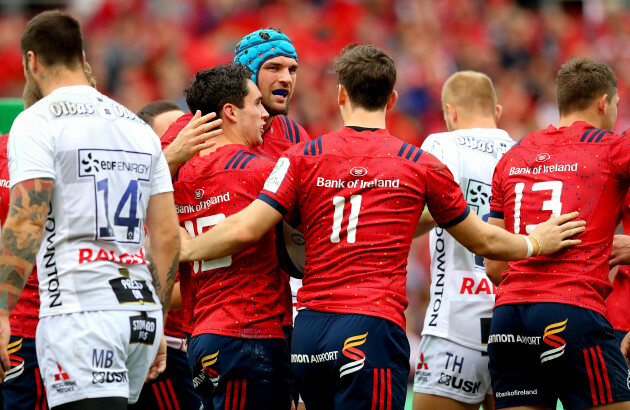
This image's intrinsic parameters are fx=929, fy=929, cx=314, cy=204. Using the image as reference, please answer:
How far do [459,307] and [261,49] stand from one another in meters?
2.26

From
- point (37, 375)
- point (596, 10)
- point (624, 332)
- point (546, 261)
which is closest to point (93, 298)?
point (37, 375)

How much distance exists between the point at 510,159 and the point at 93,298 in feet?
9.58

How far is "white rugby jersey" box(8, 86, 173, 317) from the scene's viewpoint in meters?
4.37

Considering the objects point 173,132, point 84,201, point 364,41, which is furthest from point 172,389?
point 364,41

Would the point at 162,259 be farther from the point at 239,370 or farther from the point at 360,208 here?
the point at 360,208

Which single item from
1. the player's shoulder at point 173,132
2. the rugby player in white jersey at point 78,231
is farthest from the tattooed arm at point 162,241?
the player's shoulder at point 173,132

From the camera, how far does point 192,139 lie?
17.9 feet

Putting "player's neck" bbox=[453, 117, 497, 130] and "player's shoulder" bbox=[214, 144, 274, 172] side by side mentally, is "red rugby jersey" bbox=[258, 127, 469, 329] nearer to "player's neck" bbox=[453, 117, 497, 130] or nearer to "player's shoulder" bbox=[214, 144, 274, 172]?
"player's shoulder" bbox=[214, 144, 274, 172]

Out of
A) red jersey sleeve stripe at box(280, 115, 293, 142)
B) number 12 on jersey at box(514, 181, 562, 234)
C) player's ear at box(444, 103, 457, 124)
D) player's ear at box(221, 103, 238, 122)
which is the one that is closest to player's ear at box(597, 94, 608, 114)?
number 12 on jersey at box(514, 181, 562, 234)

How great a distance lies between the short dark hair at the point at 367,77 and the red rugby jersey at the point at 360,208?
220 millimetres

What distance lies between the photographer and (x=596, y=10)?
755 inches

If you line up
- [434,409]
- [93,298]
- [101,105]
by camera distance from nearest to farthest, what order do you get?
[93,298]
[101,105]
[434,409]

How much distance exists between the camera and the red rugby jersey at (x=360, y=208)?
16.2ft

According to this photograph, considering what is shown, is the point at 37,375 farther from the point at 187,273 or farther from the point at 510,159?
the point at 510,159
